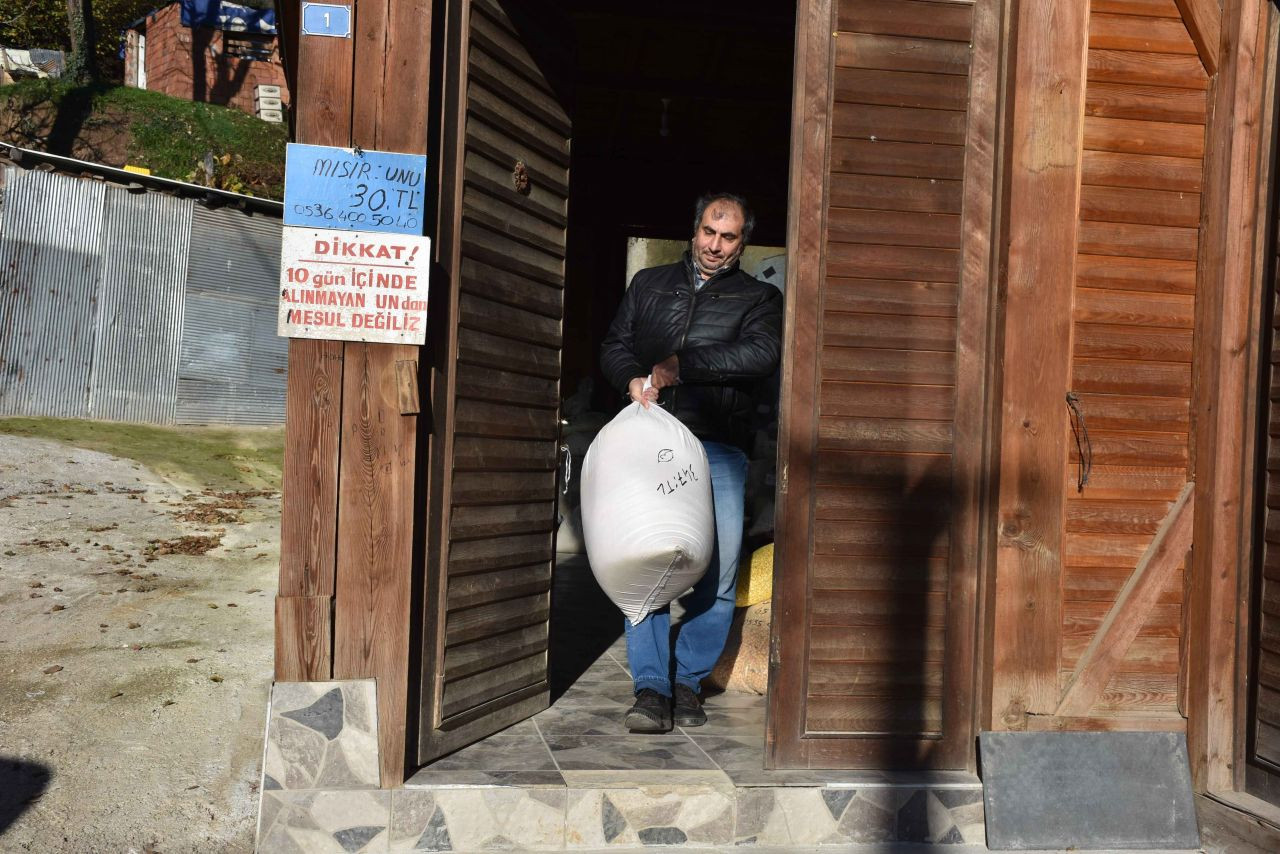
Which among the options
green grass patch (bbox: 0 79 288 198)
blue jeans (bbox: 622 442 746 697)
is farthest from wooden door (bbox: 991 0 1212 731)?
green grass patch (bbox: 0 79 288 198)

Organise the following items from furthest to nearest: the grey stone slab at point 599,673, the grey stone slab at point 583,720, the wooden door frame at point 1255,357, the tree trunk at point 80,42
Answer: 1. the tree trunk at point 80,42
2. the grey stone slab at point 599,673
3. the grey stone slab at point 583,720
4. the wooden door frame at point 1255,357

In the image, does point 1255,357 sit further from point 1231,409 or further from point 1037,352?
point 1037,352

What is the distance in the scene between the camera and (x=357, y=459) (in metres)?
3.33

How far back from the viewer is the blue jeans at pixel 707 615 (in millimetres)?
4062

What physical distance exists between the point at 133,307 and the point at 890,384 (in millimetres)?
14626

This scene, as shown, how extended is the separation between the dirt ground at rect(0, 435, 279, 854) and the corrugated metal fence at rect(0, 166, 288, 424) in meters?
5.58

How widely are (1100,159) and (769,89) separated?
3919 millimetres

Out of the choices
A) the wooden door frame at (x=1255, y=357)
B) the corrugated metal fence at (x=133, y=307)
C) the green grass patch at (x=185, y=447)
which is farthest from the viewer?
the corrugated metal fence at (x=133, y=307)

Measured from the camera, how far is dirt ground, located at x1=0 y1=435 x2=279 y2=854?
12.3ft

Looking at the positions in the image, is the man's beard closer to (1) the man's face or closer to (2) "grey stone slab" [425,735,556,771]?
(1) the man's face

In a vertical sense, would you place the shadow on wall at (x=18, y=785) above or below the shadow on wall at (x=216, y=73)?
below

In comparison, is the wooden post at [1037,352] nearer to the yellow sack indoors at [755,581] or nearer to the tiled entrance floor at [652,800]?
the tiled entrance floor at [652,800]

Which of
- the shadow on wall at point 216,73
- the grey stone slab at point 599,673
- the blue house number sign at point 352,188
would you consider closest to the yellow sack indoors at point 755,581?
the grey stone slab at point 599,673

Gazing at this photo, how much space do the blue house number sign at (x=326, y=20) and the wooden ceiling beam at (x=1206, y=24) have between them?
272cm
